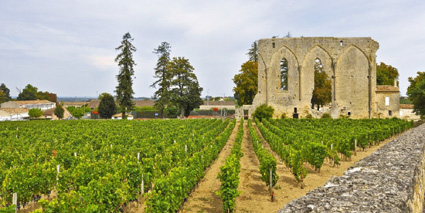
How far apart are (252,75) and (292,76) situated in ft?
32.9

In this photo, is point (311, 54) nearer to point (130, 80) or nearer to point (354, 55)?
point (354, 55)

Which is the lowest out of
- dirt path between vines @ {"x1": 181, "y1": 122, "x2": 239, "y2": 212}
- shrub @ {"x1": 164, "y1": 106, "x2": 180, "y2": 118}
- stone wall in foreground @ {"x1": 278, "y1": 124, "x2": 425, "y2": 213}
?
dirt path between vines @ {"x1": 181, "y1": 122, "x2": 239, "y2": 212}

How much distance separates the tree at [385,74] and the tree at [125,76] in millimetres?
42958

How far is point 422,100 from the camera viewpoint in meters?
31.6

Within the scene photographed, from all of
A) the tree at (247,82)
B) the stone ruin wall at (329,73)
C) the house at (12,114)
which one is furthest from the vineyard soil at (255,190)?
the house at (12,114)

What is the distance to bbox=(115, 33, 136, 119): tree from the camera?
139 ft

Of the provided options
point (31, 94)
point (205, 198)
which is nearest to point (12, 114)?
point (31, 94)

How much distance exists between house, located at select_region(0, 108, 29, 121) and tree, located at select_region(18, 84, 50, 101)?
35.7 metres

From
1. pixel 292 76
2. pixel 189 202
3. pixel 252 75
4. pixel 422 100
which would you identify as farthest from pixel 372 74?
pixel 189 202

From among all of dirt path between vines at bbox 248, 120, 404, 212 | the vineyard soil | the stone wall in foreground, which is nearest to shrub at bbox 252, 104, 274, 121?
dirt path between vines at bbox 248, 120, 404, 212

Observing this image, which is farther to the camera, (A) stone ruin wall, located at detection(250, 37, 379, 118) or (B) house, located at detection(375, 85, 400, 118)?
(A) stone ruin wall, located at detection(250, 37, 379, 118)

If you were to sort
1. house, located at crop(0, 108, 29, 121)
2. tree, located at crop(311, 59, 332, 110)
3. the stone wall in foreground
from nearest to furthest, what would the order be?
the stone wall in foreground → tree, located at crop(311, 59, 332, 110) → house, located at crop(0, 108, 29, 121)

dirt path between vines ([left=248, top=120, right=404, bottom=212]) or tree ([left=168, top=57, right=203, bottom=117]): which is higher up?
tree ([left=168, top=57, right=203, bottom=117])

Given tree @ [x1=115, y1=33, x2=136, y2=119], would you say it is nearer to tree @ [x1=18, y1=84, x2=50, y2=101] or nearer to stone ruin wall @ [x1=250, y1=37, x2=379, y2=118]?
stone ruin wall @ [x1=250, y1=37, x2=379, y2=118]
